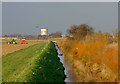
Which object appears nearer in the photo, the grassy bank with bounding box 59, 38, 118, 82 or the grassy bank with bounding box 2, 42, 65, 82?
the grassy bank with bounding box 59, 38, 118, 82

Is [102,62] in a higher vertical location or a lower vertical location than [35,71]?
higher

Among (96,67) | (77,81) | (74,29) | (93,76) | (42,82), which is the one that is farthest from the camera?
(74,29)

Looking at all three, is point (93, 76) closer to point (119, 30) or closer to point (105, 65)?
point (105, 65)

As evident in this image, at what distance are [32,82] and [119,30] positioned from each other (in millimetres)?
5611

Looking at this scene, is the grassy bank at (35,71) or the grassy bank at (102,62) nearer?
the grassy bank at (102,62)

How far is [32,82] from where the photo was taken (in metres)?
10.0

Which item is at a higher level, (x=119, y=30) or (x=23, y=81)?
(x=119, y=30)

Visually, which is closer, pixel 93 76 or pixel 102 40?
pixel 93 76

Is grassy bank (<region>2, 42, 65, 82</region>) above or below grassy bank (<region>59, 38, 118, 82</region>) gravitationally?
below

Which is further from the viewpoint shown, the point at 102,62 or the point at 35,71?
the point at 35,71

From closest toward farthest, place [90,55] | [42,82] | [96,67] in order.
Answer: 1. [42,82]
2. [96,67]
3. [90,55]

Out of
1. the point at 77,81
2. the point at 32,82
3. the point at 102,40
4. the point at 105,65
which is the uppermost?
the point at 102,40

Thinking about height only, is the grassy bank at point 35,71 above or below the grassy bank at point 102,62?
below

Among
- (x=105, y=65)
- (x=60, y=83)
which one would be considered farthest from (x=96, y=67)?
(x=60, y=83)
